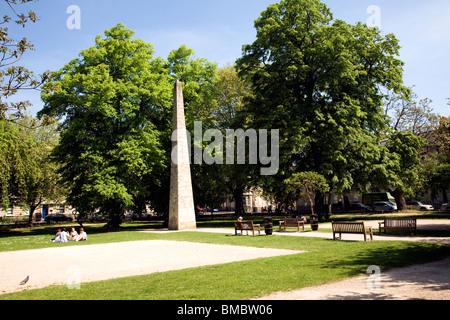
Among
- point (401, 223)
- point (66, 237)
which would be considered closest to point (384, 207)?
point (401, 223)

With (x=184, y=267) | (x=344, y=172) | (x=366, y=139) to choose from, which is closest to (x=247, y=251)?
(x=184, y=267)

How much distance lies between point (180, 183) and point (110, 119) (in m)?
9.35

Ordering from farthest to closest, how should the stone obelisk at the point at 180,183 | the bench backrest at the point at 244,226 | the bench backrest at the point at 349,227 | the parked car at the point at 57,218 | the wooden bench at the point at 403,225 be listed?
the parked car at the point at 57,218 < the stone obelisk at the point at 180,183 < the bench backrest at the point at 244,226 < the wooden bench at the point at 403,225 < the bench backrest at the point at 349,227

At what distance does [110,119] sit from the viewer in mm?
31172

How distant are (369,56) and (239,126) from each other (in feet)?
45.1

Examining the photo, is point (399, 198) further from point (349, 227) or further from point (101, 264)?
point (101, 264)

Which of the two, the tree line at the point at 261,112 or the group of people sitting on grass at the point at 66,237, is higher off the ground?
the tree line at the point at 261,112

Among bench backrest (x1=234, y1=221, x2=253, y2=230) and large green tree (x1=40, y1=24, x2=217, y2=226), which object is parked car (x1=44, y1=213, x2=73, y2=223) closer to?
large green tree (x1=40, y1=24, x2=217, y2=226)

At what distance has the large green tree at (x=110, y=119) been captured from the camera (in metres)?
28.3

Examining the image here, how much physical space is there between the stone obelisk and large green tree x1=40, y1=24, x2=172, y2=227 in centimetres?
278

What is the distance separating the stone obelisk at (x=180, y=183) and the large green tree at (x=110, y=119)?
2781 millimetres

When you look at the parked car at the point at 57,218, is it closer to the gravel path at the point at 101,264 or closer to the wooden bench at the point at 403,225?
the gravel path at the point at 101,264

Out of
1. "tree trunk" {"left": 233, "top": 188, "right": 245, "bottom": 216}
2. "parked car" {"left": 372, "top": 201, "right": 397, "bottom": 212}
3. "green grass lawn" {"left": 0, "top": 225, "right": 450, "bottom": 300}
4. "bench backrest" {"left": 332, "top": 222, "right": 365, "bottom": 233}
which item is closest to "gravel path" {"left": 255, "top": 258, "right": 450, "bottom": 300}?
"green grass lawn" {"left": 0, "top": 225, "right": 450, "bottom": 300}

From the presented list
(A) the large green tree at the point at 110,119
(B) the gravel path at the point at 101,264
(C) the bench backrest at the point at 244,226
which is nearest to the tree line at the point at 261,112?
(A) the large green tree at the point at 110,119
